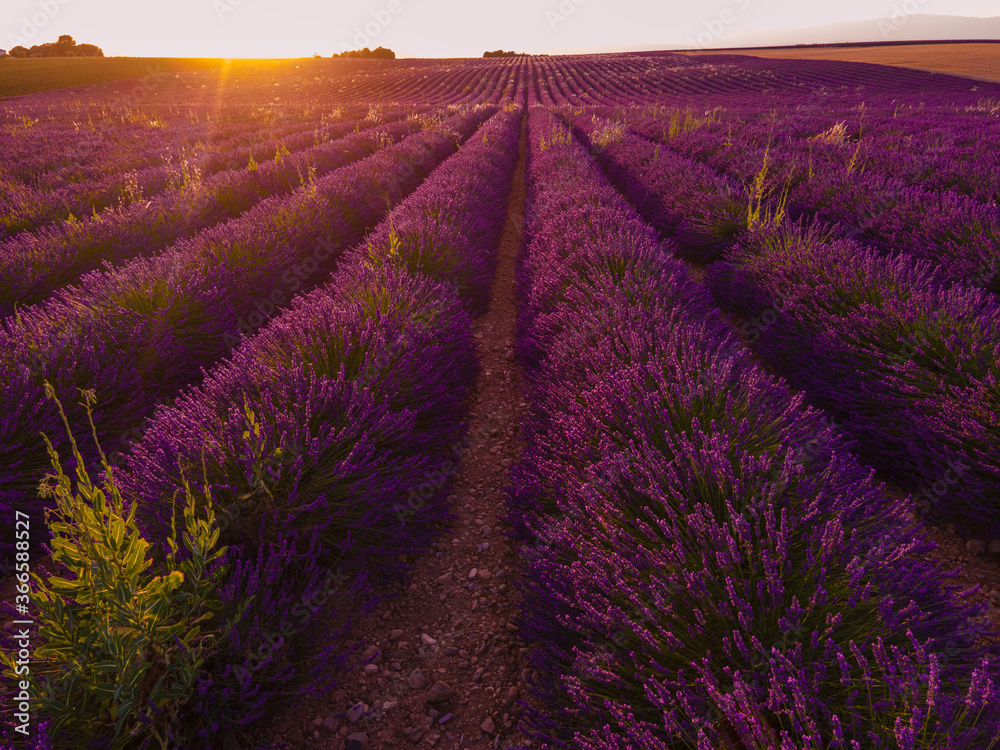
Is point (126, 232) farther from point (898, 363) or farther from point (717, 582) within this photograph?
point (898, 363)

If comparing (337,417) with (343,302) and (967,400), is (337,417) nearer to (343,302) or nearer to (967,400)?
(343,302)

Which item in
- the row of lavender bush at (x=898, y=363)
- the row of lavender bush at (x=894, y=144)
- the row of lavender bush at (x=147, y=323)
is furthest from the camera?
the row of lavender bush at (x=894, y=144)

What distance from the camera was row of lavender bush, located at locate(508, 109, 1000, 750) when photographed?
1.12 m

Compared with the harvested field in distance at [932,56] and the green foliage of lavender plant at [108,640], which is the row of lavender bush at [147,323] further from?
the harvested field in distance at [932,56]

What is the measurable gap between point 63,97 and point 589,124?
111 feet

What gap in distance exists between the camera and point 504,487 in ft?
7.92

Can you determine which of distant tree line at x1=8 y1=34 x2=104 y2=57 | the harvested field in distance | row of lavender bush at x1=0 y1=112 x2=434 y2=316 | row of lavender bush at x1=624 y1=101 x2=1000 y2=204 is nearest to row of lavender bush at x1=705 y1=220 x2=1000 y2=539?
row of lavender bush at x1=624 y1=101 x2=1000 y2=204

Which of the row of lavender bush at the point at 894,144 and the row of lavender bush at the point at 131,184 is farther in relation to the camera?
the row of lavender bush at the point at 894,144

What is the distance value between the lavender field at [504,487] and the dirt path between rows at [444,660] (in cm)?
1

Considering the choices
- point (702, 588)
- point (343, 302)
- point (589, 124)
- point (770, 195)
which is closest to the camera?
point (702, 588)

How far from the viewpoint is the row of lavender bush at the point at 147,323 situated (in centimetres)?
246

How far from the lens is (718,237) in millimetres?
5539

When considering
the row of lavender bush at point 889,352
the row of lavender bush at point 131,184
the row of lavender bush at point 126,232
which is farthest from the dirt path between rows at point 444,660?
the row of lavender bush at point 131,184

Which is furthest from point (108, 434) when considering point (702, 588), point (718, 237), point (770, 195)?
point (770, 195)
